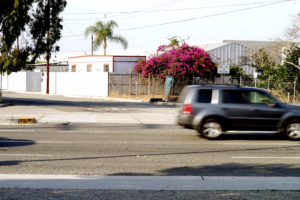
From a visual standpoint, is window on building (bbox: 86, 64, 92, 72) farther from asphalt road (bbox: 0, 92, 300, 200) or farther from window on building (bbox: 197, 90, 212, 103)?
window on building (bbox: 197, 90, 212, 103)

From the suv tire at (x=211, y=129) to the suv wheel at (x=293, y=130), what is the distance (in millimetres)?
2225

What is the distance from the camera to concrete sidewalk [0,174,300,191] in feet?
24.3

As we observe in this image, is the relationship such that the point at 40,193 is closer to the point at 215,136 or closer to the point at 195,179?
the point at 195,179

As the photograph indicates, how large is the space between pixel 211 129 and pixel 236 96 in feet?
4.56

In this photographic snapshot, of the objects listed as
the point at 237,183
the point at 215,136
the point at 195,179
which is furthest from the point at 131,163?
the point at 215,136

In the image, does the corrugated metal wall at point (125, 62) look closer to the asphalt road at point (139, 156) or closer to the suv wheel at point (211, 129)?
the asphalt road at point (139, 156)

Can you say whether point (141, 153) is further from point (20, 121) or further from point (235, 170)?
point (20, 121)

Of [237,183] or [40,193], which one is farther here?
→ [237,183]

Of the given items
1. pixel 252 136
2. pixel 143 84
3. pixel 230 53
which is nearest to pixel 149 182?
pixel 252 136

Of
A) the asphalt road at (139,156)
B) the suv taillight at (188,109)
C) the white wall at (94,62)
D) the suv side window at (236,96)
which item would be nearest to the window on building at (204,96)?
the suv taillight at (188,109)

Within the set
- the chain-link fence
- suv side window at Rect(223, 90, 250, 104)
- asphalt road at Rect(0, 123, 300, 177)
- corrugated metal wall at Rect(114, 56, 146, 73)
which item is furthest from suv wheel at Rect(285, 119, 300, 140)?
corrugated metal wall at Rect(114, 56, 146, 73)

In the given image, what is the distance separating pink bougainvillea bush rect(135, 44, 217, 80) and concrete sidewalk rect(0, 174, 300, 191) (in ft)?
102

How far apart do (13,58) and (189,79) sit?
53.4 ft

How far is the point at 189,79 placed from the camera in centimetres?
4053
